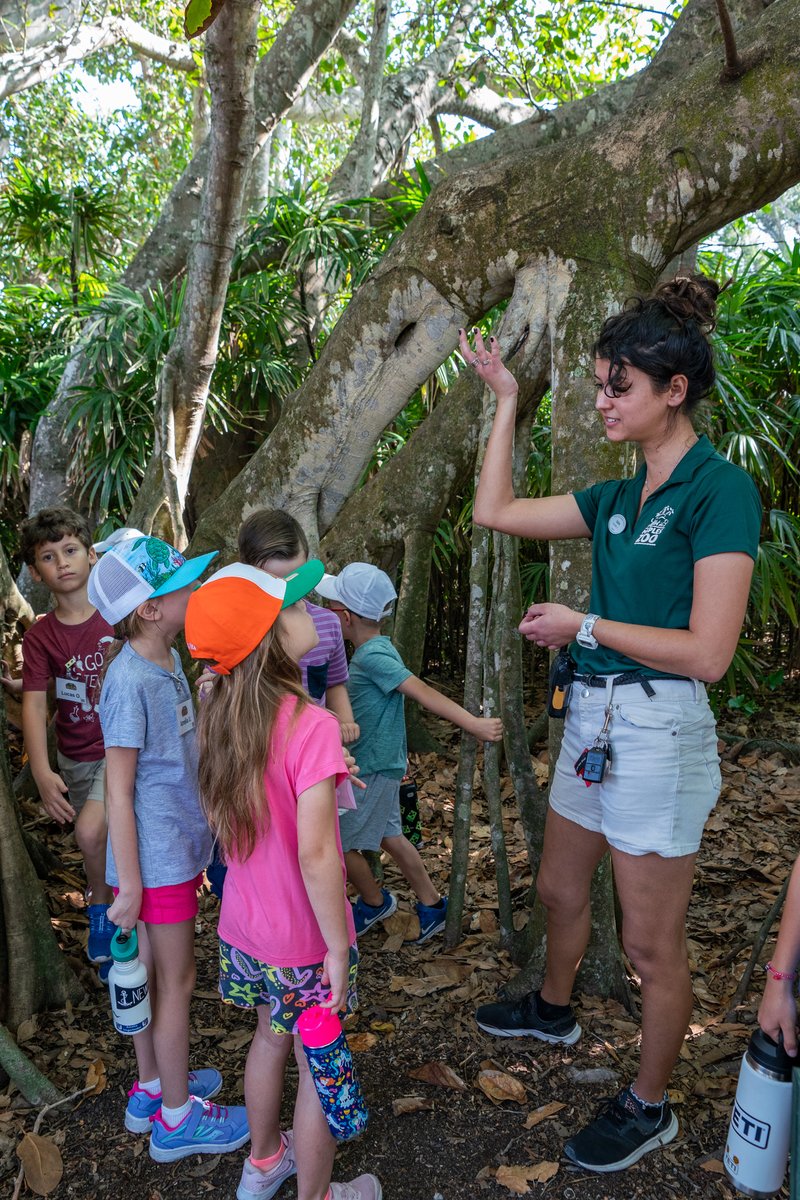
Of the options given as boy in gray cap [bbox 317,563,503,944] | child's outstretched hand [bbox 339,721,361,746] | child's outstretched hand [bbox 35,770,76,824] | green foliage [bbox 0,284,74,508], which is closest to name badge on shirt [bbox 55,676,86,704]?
child's outstretched hand [bbox 35,770,76,824]

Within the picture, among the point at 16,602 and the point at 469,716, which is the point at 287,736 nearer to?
the point at 469,716

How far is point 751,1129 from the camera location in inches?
66.4

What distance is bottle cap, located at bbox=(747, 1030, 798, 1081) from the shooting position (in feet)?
5.39

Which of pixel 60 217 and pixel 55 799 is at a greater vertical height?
pixel 60 217

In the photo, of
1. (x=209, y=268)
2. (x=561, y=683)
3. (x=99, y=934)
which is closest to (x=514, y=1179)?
(x=561, y=683)

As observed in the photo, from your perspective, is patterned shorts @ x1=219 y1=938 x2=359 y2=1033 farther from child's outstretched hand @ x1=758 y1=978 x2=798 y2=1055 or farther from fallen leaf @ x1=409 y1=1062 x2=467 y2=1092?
child's outstretched hand @ x1=758 y1=978 x2=798 y2=1055

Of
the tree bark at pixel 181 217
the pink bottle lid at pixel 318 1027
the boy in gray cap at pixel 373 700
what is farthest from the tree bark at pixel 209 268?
the pink bottle lid at pixel 318 1027

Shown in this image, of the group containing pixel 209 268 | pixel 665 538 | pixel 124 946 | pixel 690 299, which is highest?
pixel 209 268

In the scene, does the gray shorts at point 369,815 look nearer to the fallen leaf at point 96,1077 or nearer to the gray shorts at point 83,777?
the gray shorts at point 83,777

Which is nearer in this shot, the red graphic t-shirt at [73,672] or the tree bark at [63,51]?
the red graphic t-shirt at [73,672]

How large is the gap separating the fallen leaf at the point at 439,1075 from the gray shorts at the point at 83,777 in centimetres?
134

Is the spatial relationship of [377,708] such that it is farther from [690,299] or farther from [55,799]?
[690,299]

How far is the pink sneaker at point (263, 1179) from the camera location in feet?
7.01

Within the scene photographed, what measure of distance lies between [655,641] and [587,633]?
174 mm
